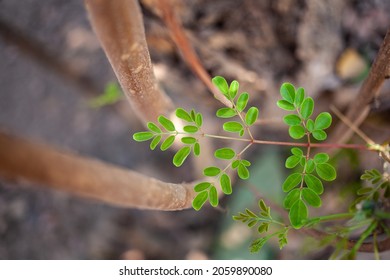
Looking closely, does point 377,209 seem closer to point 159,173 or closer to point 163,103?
point 163,103

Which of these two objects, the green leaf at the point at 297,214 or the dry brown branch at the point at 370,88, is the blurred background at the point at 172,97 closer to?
the dry brown branch at the point at 370,88

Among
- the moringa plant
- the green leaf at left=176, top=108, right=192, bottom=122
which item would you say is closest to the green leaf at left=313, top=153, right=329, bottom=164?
the moringa plant

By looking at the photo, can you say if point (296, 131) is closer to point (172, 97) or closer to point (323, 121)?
point (323, 121)

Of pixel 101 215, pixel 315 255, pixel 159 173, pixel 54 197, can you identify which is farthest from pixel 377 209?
pixel 54 197

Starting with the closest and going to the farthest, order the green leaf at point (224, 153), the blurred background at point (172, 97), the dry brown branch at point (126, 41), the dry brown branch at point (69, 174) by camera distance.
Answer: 1. the dry brown branch at point (69, 174)
2. the dry brown branch at point (126, 41)
3. the green leaf at point (224, 153)
4. the blurred background at point (172, 97)

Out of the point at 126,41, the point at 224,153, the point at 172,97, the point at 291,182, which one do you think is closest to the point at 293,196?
the point at 291,182

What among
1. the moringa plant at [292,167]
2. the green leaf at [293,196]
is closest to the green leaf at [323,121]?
the moringa plant at [292,167]

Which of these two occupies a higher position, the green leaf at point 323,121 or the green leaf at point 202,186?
the green leaf at point 323,121
